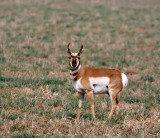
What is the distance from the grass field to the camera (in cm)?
651

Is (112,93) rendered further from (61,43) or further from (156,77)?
(61,43)

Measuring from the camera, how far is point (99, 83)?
7.17 metres

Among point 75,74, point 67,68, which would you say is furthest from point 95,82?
point 67,68

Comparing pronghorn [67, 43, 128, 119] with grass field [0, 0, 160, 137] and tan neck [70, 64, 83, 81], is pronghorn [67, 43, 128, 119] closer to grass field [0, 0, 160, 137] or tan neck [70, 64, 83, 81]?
tan neck [70, 64, 83, 81]

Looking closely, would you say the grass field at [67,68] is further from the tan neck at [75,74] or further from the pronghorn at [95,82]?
the tan neck at [75,74]

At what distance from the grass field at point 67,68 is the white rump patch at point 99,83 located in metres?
0.67

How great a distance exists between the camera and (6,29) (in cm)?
1998

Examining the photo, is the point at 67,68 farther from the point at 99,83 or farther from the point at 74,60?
the point at 74,60

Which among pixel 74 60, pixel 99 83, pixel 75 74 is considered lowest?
pixel 99 83

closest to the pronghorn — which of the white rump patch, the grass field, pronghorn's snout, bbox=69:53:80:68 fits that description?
the white rump patch

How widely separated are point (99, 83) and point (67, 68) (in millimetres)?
5490

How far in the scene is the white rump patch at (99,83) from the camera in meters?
7.16

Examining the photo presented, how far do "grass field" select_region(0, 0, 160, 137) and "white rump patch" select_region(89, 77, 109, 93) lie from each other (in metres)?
0.67

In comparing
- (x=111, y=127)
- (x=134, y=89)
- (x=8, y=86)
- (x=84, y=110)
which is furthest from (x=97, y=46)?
(x=111, y=127)
